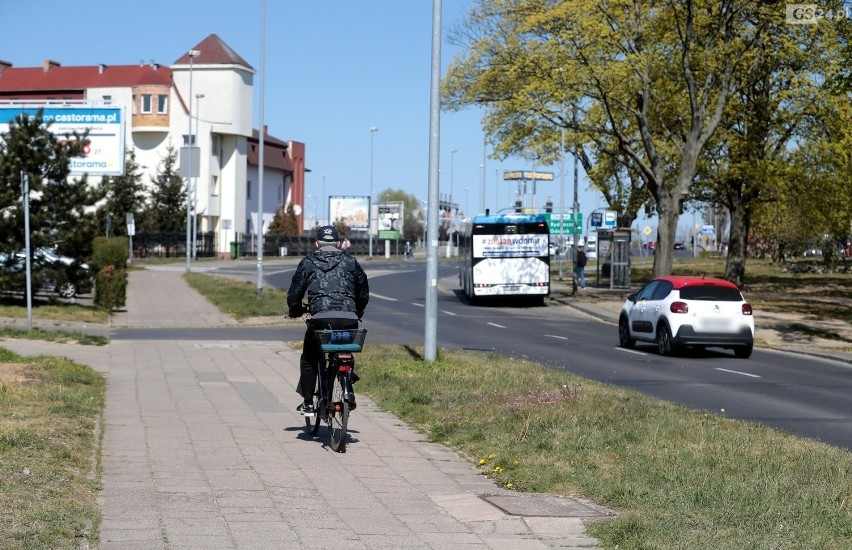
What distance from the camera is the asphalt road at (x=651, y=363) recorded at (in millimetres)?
14328

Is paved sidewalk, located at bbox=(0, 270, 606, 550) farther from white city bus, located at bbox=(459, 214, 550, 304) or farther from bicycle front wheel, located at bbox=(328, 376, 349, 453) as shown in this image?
white city bus, located at bbox=(459, 214, 550, 304)

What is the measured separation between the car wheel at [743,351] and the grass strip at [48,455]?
14012mm

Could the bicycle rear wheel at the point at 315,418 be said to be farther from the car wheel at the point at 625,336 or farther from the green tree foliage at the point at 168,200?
the green tree foliage at the point at 168,200

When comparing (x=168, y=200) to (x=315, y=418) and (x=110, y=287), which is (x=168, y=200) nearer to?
(x=110, y=287)

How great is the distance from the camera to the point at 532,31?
36156 mm

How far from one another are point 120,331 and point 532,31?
52.8 ft

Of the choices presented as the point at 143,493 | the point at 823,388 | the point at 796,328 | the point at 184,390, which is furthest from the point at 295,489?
the point at 796,328

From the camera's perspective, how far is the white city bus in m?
43.2

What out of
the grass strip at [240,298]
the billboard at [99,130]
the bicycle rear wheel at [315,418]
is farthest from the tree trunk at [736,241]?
the bicycle rear wheel at [315,418]

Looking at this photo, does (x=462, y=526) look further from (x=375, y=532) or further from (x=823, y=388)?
(x=823, y=388)

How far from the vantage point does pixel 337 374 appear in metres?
9.88

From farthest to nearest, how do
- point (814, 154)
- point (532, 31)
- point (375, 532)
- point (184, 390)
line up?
point (814, 154), point (532, 31), point (184, 390), point (375, 532)

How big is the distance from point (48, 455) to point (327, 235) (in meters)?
3.00

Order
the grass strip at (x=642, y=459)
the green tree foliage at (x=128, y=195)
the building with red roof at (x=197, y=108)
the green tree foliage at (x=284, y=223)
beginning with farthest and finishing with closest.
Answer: the green tree foliage at (x=284, y=223) → the building with red roof at (x=197, y=108) → the green tree foliage at (x=128, y=195) → the grass strip at (x=642, y=459)
